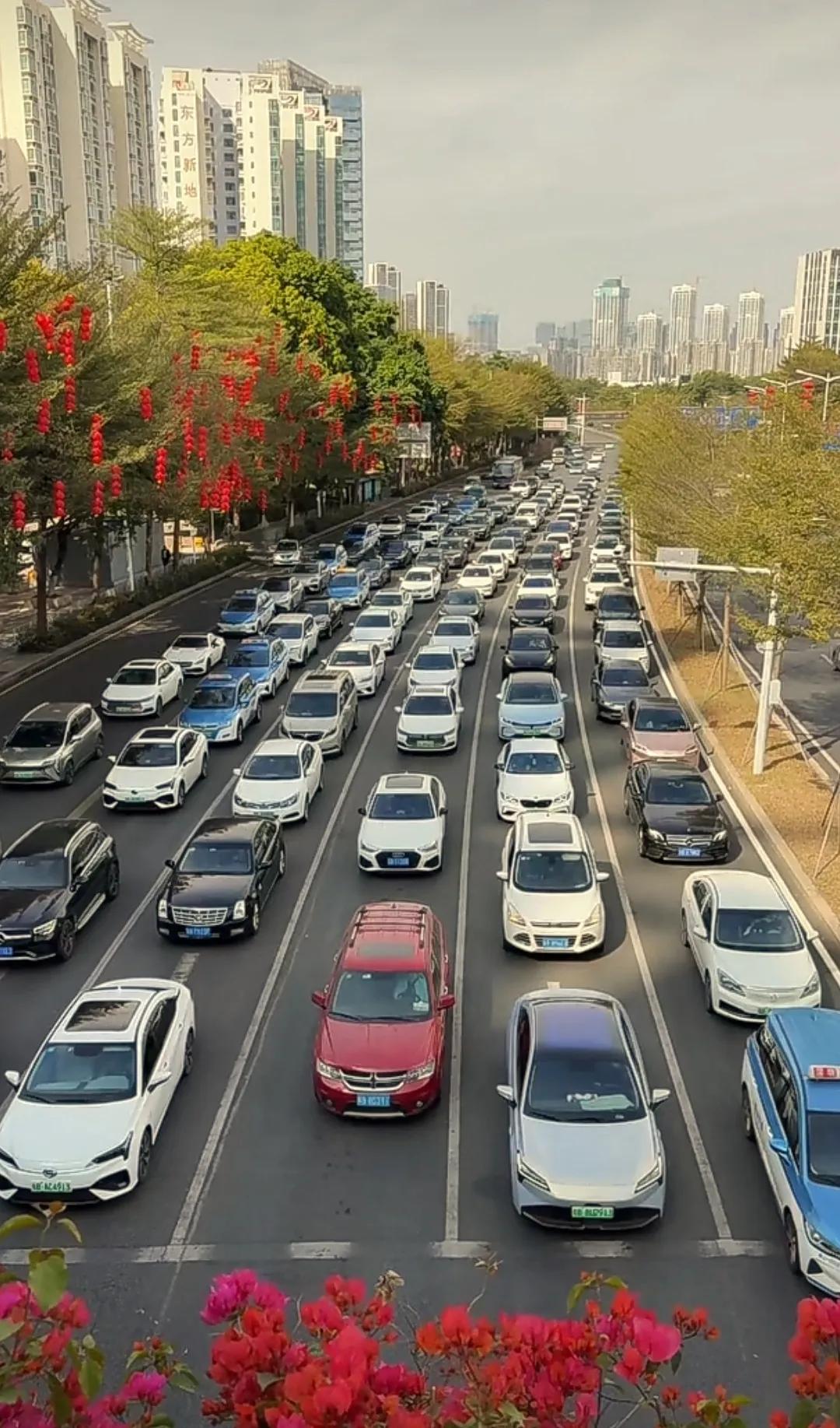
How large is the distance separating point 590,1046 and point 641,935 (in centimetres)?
541

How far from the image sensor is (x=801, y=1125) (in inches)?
420

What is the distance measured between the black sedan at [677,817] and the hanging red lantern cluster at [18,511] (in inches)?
540

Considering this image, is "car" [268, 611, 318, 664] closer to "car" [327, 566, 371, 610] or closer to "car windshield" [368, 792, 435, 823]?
"car" [327, 566, 371, 610]

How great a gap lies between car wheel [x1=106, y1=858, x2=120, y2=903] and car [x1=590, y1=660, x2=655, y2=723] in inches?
515

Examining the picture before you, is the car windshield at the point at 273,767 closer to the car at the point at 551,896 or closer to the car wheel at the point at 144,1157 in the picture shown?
the car at the point at 551,896

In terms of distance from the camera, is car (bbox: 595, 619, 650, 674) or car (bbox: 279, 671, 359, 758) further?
car (bbox: 595, 619, 650, 674)

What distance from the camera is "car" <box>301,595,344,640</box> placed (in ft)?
130

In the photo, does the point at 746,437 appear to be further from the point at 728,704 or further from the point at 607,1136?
the point at 607,1136

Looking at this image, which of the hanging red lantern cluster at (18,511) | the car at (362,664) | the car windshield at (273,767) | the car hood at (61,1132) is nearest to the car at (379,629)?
the car at (362,664)

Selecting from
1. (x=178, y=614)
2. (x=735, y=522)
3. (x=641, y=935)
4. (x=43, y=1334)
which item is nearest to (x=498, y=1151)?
(x=641, y=935)

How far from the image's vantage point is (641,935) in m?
17.2

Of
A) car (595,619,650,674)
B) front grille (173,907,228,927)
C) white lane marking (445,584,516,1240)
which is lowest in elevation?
white lane marking (445,584,516,1240)

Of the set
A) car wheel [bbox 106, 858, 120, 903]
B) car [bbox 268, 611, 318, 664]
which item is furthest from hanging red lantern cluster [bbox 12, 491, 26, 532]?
car wheel [bbox 106, 858, 120, 903]

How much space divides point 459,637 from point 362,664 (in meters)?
4.43
